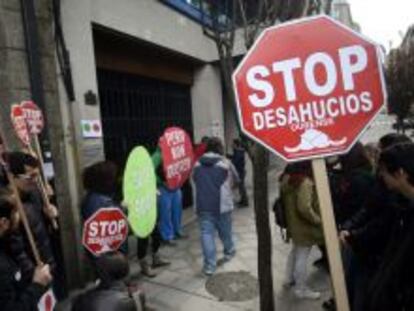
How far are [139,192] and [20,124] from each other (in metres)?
1.15

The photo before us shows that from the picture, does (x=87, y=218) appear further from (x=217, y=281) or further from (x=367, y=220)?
(x=367, y=220)

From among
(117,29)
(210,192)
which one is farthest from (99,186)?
(117,29)

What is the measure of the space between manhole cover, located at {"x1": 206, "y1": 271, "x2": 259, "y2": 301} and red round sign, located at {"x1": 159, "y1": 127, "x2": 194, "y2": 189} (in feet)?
3.95

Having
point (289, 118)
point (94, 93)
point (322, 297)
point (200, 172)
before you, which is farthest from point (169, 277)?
point (289, 118)

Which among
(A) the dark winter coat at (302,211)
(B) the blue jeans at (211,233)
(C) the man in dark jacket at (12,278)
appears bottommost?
(B) the blue jeans at (211,233)

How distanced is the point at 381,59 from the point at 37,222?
96.3 inches

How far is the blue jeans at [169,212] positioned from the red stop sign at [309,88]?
4552 mm

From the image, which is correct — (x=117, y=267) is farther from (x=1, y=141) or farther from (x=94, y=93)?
(x=94, y=93)

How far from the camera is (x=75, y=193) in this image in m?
6.18

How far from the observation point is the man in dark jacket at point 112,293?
2848mm

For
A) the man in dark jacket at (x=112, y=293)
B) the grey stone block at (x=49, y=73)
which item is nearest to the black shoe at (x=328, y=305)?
the man in dark jacket at (x=112, y=293)

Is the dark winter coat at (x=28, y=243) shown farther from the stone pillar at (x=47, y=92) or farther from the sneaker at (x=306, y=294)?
the sneaker at (x=306, y=294)

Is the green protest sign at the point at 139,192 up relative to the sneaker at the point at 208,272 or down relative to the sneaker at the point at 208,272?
up

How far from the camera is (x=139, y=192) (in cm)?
483
